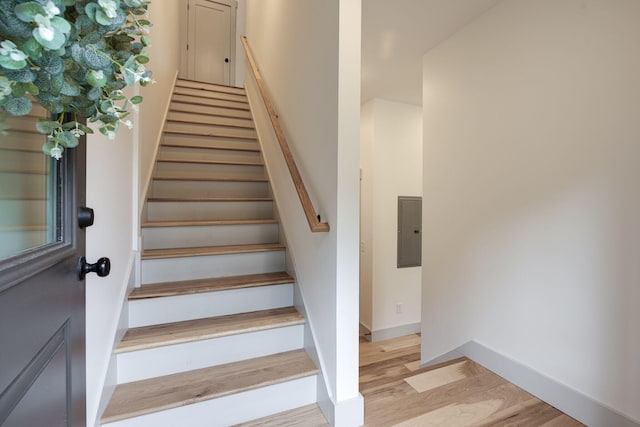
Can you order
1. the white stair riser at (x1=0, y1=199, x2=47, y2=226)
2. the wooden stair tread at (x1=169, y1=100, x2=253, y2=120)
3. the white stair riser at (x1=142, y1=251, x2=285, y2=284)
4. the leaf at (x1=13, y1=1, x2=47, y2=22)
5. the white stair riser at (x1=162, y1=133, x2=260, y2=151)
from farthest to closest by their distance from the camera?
the wooden stair tread at (x1=169, y1=100, x2=253, y2=120)
the white stair riser at (x1=162, y1=133, x2=260, y2=151)
the white stair riser at (x1=142, y1=251, x2=285, y2=284)
the white stair riser at (x1=0, y1=199, x2=47, y2=226)
the leaf at (x1=13, y1=1, x2=47, y2=22)

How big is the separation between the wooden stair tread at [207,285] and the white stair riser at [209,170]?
1070 millimetres

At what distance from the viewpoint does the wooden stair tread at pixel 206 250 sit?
187 cm

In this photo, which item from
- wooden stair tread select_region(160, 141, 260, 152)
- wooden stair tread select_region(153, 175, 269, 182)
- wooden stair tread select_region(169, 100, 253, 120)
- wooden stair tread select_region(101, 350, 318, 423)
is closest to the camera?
wooden stair tread select_region(101, 350, 318, 423)

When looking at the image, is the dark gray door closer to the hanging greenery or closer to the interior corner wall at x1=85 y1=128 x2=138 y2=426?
the hanging greenery

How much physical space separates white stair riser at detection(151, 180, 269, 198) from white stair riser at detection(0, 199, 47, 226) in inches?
74.0

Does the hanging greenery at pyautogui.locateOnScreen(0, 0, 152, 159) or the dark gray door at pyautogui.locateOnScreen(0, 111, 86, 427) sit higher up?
the hanging greenery at pyautogui.locateOnScreen(0, 0, 152, 159)

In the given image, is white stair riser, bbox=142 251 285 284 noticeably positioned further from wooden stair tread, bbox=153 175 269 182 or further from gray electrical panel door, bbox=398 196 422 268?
gray electrical panel door, bbox=398 196 422 268

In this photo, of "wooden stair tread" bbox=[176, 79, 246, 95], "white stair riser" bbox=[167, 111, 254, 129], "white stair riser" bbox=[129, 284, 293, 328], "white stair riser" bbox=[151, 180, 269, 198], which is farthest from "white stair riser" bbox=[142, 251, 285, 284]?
"wooden stair tread" bbox=[176, 79, 246, 95]

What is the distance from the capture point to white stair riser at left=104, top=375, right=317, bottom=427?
1281 mm

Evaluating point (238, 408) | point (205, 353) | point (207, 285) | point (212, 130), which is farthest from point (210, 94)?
point (238, 408)

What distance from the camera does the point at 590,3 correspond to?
1.42 m

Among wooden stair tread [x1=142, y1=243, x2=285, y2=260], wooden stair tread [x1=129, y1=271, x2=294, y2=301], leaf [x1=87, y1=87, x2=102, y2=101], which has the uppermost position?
leaf [x1=87, y1=87, x2=102, y2=101]

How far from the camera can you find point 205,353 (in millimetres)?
1557

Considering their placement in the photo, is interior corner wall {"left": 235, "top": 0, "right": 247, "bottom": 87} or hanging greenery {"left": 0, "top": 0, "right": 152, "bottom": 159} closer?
hanging greenery {"left": 0, "top": 0, "right": 152, "bottom": 159}
